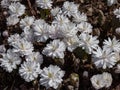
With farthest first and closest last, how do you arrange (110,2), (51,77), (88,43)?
(110,2) < (88,43) < (51,77)

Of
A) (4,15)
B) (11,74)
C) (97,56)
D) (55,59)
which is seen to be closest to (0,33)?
(4,15)

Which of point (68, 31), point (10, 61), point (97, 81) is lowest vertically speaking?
point (97, 81)

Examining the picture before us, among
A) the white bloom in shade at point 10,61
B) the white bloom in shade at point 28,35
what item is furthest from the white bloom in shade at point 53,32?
the white bloom in shade at point 10,61

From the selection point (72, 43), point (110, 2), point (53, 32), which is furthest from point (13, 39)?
point (110, 2)

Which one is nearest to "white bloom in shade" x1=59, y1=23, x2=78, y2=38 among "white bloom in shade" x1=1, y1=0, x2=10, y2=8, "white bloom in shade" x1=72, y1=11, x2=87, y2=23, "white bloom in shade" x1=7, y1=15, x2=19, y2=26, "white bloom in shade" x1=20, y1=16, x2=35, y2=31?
"white bloom in shade" x1=72, y1=11, x2=87, y2=23

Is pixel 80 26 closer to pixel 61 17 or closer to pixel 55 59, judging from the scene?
pixel 61 17

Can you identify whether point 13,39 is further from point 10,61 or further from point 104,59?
point 104,59

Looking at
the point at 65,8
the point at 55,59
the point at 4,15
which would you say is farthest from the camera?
the point at 4,15

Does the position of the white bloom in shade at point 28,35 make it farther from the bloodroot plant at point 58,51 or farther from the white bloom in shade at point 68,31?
the white bloom in shade at point 68,31
